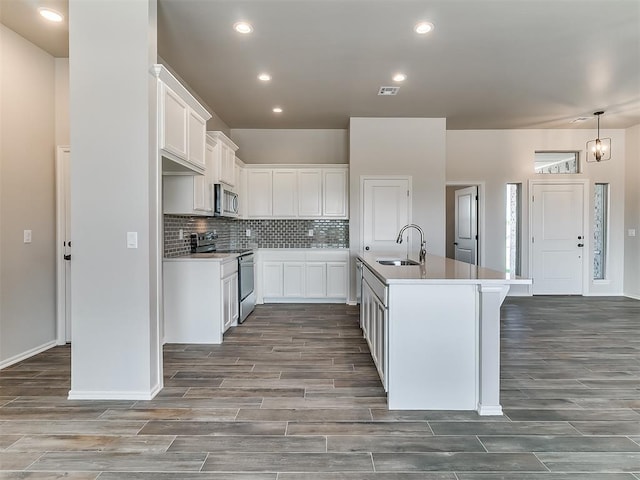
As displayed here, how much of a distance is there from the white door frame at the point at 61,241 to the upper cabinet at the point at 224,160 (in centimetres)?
154

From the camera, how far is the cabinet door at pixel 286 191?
6.11 metres

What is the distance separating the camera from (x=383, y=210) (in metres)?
5.81

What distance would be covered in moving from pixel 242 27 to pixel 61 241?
278 centimetres

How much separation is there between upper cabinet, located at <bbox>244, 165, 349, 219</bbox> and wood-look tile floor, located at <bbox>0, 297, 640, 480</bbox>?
→ 2.97 metres

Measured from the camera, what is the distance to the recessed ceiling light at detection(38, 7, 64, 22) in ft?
9.44

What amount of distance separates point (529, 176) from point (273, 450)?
21.1ft

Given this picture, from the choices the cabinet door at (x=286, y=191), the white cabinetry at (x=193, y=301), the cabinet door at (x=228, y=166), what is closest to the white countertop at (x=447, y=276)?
the white cabinetry at (x=193, y=301)

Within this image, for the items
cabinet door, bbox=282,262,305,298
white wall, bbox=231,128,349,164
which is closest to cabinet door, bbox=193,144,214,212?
cabinet door, bbox=282,262,305,298

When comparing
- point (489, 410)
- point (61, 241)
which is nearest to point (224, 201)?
point (61, 241)

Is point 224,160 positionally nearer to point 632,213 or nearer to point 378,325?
point 378,325

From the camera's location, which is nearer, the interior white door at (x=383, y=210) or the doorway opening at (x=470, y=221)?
the interior white door at (x=383, y=210)

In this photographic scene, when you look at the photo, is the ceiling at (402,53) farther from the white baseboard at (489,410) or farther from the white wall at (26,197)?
the white baseboard at (489,410)

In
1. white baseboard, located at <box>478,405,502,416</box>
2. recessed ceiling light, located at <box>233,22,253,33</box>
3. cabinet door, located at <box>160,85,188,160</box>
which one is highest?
recessed ceiling light, located at <box>233,22,253,33</box>

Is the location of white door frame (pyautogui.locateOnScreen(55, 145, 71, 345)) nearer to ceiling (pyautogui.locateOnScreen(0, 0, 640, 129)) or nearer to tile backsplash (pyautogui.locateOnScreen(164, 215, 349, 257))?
ceiling (pyautogui.locateOnScreen(0, 0, 640, 129))
